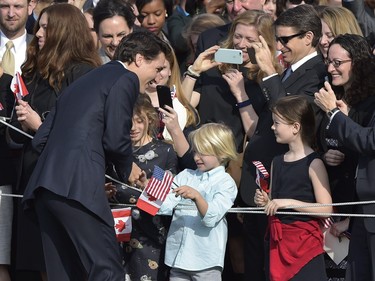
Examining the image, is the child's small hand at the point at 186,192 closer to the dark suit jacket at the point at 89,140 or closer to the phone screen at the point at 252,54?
the dark suit jacket at the point at 89,140

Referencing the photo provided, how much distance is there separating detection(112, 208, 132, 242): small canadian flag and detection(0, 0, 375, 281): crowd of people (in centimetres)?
10

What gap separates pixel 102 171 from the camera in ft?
20.4

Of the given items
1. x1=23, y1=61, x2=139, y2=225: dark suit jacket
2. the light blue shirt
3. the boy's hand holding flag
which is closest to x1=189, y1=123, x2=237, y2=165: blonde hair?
the light blue shirt

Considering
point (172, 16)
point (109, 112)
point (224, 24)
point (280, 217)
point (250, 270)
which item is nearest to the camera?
point (109, 112)

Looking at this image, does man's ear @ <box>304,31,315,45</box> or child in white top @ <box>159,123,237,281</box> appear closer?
child in white top @ <box>159,123,237,281</box>

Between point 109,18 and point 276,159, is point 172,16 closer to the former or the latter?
point 109,18

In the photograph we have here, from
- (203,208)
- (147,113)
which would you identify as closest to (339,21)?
(147,113)

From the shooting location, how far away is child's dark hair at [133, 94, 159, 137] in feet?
23.9

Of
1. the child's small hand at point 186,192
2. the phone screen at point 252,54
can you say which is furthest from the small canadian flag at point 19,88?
the phone screen at point 252,54

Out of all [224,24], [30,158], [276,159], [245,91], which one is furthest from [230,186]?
[224,24]

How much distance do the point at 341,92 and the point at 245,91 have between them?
0.96m

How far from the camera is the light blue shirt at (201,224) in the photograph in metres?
6.95

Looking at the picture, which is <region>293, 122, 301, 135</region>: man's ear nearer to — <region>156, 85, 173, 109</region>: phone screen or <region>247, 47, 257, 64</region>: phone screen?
<region>247, 47, 257, 64</region>: phone screen

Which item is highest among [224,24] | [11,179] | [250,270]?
[224,24]
